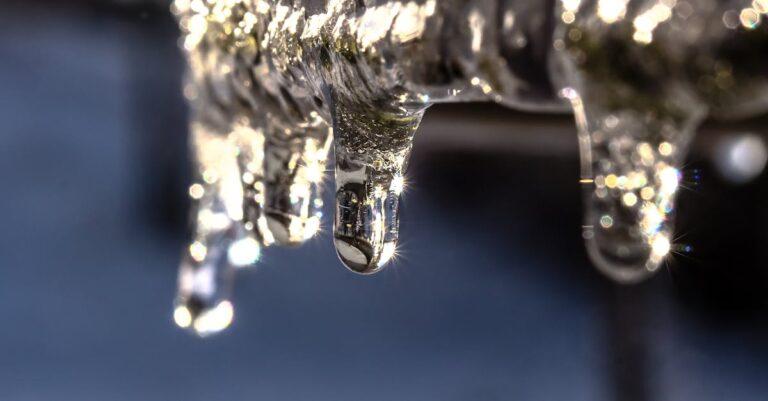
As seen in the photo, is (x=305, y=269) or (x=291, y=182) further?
(x=305, y=269)

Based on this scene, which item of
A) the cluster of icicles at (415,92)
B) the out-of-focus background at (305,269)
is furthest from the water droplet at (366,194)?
the out-of-focus background at (305,269)

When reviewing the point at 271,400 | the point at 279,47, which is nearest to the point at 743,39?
the point at 279,47

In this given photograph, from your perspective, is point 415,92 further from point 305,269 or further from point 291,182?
point 305,269

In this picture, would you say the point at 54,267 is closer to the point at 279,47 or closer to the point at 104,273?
the point at 104,273

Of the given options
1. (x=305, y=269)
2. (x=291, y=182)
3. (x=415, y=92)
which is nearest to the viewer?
(x=415, y=92)

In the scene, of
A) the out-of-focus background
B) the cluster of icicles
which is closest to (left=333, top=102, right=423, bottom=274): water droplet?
the cluster of icicles

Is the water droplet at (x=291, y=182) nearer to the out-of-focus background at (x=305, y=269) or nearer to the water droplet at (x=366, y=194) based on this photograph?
the water droplet at (x=366, y=194)

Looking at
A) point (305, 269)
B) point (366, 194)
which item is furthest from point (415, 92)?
point (305, 269)
